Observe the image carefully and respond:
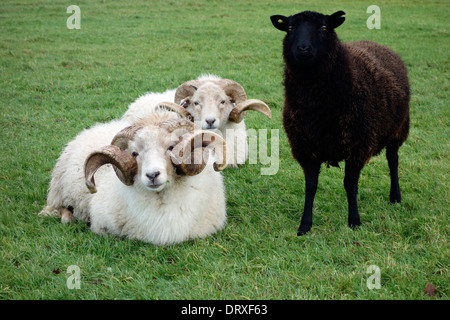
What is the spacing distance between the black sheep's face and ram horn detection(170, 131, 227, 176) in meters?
1.08

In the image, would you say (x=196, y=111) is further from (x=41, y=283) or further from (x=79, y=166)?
(x=41, y=283)

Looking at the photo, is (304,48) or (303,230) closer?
(304,48)

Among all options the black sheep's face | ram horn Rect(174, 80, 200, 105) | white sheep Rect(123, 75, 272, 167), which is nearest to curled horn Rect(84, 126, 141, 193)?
white sheep Rect(123, 75, 272, 167)

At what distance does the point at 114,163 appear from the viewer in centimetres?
393

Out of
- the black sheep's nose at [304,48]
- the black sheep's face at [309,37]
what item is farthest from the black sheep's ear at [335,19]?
the black sheep's nose at [304,48]

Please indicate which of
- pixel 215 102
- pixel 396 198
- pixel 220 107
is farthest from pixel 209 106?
pixel 396 198

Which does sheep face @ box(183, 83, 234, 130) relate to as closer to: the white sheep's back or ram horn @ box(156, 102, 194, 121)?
ram horn @ box(156, 102, 194, 121)

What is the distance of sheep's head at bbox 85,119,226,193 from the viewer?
153 inches

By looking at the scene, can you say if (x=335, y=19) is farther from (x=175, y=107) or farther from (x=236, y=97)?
(x=175, y=107)

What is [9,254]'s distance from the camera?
12.9ft

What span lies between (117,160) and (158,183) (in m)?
0.45

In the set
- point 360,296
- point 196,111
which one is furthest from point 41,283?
point 196,111

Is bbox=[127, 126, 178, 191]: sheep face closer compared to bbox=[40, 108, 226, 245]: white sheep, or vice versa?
bbox=[127, 126, 178, 191]: sheep face

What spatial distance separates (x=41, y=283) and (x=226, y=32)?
14.5 meters
